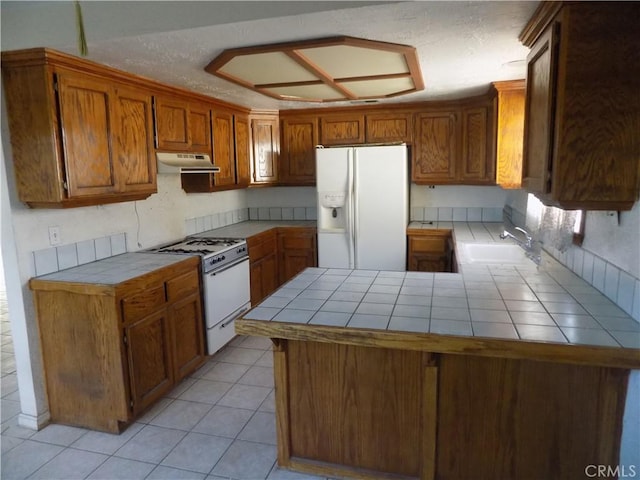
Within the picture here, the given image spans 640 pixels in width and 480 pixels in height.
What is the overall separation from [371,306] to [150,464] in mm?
1404

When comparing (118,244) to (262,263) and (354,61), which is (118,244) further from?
(354,61)

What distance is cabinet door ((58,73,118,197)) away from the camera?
236 centimetres

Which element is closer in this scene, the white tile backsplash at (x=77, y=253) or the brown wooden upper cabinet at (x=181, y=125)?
the white tile backsplash at (x=77, y=253)

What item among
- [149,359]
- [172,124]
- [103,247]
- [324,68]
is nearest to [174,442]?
[149,359]

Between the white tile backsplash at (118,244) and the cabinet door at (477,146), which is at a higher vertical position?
the cabinet door at (477,146)

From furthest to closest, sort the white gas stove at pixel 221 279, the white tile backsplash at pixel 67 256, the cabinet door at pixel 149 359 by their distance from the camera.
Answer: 1. the white gas stove at pixel 221 279
2. the white tile backsplash at pixel 67 256
3. the cabinet door at pixel 149 359

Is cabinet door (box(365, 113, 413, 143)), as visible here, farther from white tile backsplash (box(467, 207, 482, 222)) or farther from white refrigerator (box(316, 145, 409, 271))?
white tile backsplash (box(467, 207, 482, 222))

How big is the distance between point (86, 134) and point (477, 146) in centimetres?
316

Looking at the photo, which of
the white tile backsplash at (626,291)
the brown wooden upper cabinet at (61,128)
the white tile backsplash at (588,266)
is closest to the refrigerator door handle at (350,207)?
the brown wooden upper cabinet at (61,128)

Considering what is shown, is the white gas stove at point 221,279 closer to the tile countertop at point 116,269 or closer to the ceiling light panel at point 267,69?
the tile countertop at point 116,269

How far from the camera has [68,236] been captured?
270 cm

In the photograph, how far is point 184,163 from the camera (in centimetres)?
326

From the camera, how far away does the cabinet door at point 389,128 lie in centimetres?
417

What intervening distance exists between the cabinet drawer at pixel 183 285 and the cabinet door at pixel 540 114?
217 centimetres
